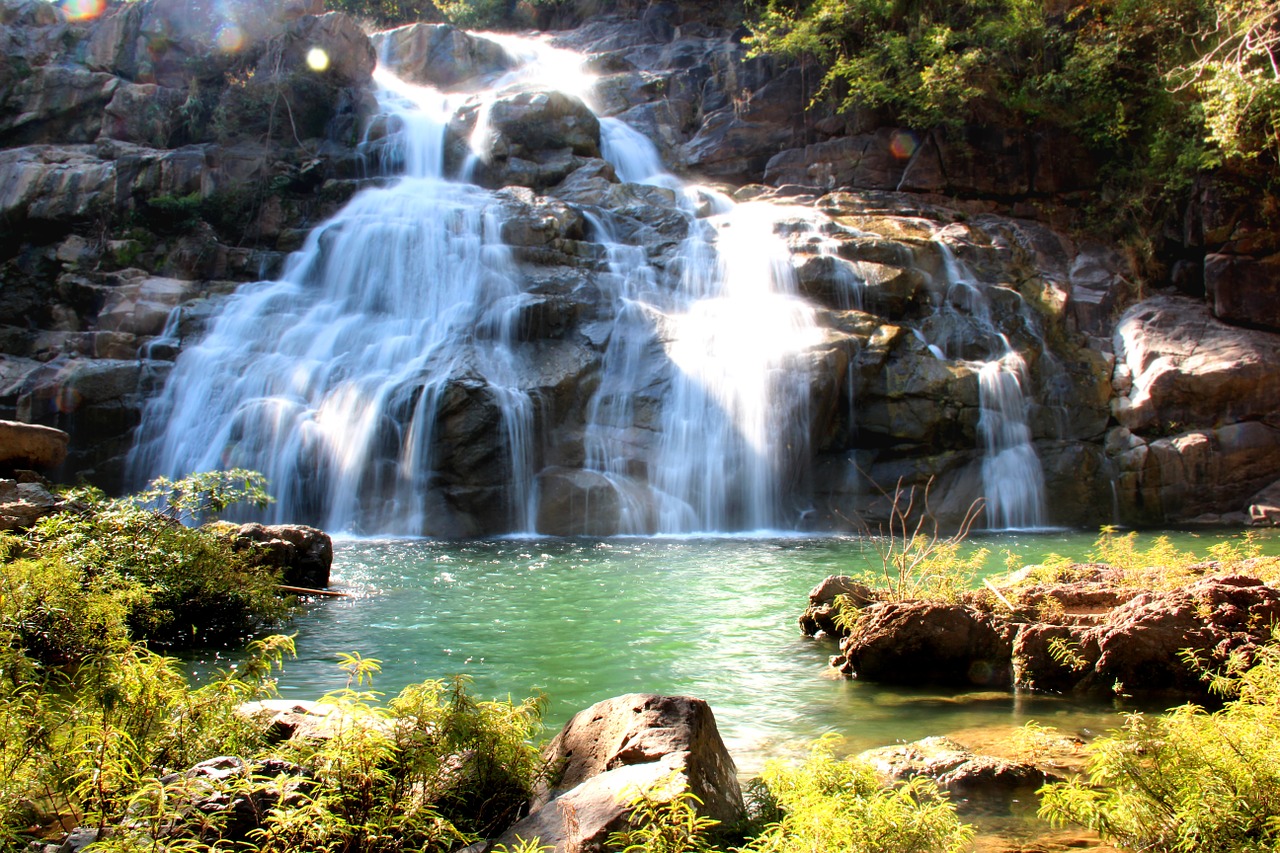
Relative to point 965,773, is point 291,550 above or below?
above

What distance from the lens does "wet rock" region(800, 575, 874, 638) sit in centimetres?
831

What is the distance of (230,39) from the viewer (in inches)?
1123

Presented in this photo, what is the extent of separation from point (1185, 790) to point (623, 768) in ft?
7.46

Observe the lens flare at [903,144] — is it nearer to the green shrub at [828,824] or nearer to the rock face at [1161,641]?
the rock face at [1161,641]

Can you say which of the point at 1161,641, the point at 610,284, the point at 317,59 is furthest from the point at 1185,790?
the point at 317,59

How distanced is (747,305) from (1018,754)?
16.6 meters

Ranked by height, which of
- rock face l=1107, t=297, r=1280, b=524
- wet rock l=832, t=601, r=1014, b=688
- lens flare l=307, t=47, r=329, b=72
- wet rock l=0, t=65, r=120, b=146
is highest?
lens flare l=307, t=47, r=329, b=72

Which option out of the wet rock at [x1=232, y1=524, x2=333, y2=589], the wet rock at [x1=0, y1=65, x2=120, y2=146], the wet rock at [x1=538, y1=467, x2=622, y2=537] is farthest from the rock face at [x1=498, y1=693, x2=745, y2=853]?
the wet rock at [x1=0, y1=65, x2=120, y2=146]

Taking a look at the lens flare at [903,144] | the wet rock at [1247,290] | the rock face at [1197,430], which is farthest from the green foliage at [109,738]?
the lens flare at [903,144]

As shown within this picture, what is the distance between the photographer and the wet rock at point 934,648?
6.98 meters

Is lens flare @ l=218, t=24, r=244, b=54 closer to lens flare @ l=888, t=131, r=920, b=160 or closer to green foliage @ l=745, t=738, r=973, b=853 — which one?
lens flare @ l=888, t=131, r=920, b=160

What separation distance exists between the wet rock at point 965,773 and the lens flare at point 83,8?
34.5 metres

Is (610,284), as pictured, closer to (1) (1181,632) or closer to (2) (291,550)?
(2) (291,550)

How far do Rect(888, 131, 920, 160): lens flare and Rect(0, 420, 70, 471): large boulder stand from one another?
25.2 meters
